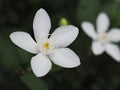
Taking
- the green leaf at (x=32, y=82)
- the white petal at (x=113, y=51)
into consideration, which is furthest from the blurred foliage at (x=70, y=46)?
the green leaf at (x=32, y=82)

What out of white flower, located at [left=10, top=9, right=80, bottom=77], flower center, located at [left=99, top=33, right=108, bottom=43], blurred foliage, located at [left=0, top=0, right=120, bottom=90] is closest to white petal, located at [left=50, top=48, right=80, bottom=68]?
white flower, located at [left=10, top=9, right=80, bottom=77]

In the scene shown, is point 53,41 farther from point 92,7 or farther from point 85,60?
point 92,7

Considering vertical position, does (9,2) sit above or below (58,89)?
above

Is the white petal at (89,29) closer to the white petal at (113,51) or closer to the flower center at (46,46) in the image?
the white petal at (113,51)

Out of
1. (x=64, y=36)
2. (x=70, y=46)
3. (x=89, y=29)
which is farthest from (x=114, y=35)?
(x=64, y=36)

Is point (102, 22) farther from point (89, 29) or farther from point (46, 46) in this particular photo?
point (46, 46)

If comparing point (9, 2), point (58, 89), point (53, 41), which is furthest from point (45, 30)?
point (9, 2)

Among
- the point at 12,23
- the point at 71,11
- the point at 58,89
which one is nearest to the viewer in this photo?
the point at 58,89
